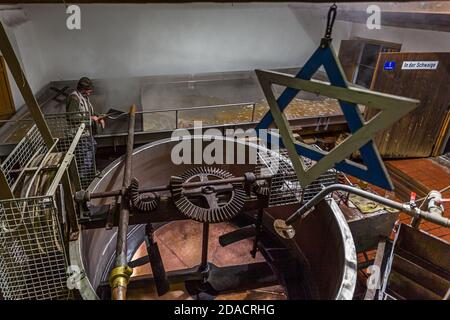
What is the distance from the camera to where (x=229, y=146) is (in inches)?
169

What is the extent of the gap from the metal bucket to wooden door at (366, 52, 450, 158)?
2400 millimetres

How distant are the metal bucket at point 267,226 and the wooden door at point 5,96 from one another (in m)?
2.31

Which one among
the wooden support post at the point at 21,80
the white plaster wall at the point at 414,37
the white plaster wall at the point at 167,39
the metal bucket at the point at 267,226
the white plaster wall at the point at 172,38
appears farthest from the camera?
the white plaster wall at the point at 167,39

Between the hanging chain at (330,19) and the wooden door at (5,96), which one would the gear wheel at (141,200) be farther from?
the wooden door at (5,96)

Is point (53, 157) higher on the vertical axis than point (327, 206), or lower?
higher

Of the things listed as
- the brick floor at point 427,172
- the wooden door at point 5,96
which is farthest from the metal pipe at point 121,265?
the brick floor at point 427,172

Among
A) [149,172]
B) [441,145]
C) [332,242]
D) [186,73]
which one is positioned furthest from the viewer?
[186,73]

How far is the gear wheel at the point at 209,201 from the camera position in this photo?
243 centimetres

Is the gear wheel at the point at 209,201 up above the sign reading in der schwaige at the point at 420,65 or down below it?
below

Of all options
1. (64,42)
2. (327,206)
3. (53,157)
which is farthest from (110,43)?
(327,206)

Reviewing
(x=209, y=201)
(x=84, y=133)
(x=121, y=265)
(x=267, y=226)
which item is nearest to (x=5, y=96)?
(x=84, y=133)

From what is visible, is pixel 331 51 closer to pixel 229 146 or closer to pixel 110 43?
pixel 229 146

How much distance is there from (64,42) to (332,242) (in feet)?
18.6

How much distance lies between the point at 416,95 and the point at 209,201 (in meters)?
4.17
